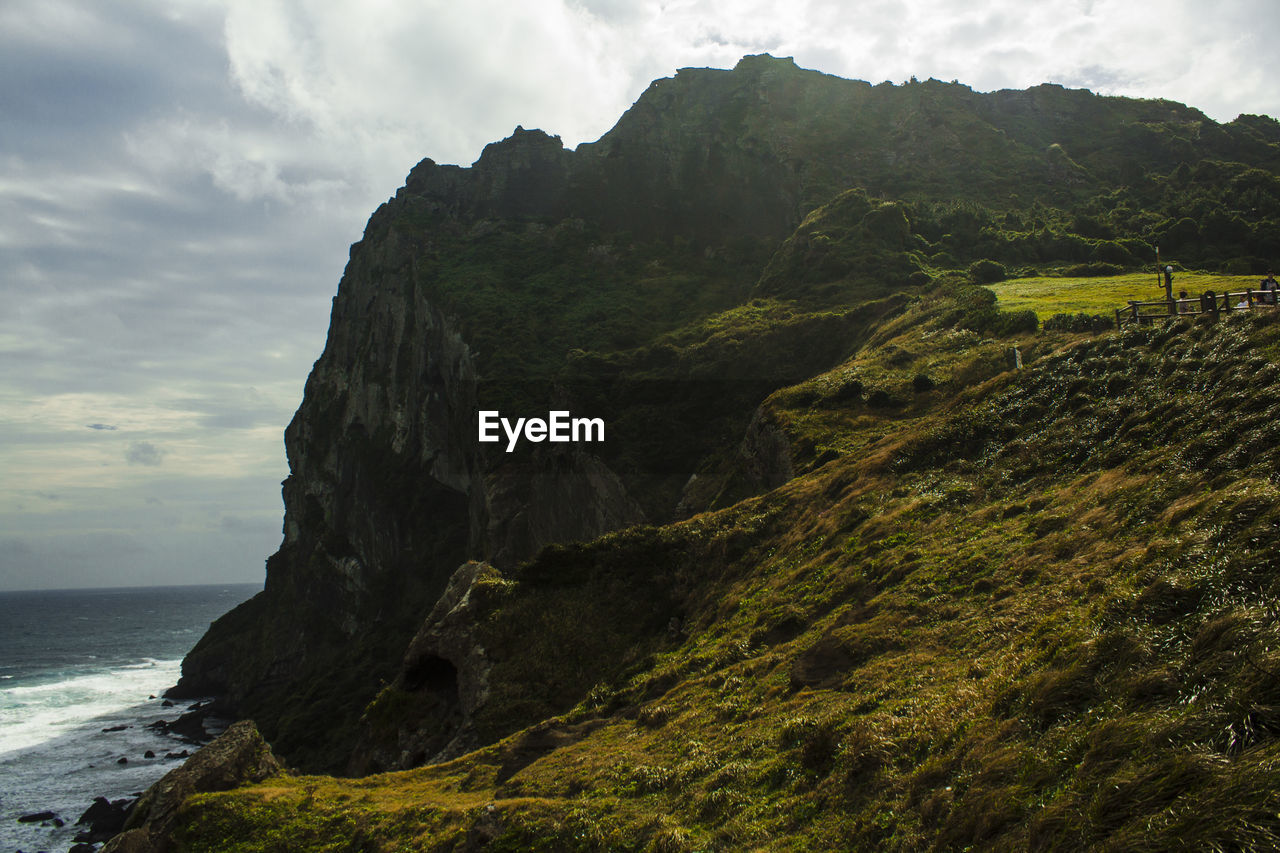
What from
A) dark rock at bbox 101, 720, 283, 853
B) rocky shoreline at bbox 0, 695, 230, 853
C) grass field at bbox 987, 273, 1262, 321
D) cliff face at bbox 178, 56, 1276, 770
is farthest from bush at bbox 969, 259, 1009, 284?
rocky shoreline at bbox 0, 695, 230, 853

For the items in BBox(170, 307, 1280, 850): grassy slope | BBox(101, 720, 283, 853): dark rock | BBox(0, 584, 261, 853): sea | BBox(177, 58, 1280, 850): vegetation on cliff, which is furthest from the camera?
BBox(0, 584, 261, 853): sea

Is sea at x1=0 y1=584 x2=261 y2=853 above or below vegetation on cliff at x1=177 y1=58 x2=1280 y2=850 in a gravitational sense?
below

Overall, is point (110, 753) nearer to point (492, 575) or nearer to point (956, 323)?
point (492, 575)

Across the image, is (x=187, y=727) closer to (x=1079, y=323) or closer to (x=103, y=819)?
(x=103, y=819)

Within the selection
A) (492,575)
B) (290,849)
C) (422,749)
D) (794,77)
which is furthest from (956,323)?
(794,77)

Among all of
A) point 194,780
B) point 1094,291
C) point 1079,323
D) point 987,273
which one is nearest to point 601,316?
point 987,273

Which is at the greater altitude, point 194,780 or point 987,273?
point 987,273

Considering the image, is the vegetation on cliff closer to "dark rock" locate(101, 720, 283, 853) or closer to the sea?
"dark rock" locate(101, 720, 283, 853)
